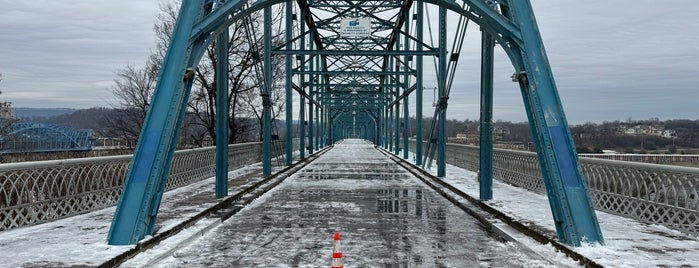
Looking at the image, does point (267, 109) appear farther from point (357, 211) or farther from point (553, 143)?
point (553, 143)

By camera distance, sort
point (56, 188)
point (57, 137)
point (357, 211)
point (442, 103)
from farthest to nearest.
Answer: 1. point (57, 137)
2. point (442, 103)
3. point (357, 211)
4. point (56, 188)

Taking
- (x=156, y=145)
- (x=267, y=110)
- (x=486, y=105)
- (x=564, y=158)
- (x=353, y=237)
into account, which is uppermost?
(x=267, y=110)

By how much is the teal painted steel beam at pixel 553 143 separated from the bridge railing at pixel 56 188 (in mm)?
8383

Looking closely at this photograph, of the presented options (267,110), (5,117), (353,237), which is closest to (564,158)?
(353,237)

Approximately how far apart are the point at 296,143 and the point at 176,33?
43.2m

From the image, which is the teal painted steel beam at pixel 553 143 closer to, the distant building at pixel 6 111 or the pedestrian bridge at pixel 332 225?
the pedestrian bridge at pixel 332 225

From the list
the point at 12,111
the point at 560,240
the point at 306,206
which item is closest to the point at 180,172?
the point at 306,206

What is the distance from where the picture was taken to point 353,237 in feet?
30.5

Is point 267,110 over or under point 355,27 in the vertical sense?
under

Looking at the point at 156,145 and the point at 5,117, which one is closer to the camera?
the point at 156,145

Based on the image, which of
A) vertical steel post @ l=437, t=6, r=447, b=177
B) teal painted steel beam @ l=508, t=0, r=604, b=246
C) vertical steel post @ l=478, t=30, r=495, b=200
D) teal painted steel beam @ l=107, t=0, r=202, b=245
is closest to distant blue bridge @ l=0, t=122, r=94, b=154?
vertical steel post @ l=437, t=6, r=447, b=177

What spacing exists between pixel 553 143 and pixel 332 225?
4.38 meters

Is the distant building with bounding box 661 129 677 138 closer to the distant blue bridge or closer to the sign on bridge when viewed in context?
the sign on bridge

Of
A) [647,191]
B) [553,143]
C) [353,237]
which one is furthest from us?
[647,191]
